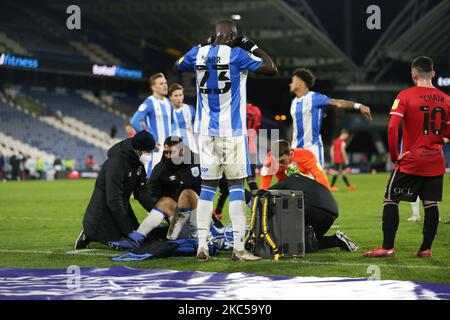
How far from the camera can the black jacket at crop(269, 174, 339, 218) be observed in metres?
7.54

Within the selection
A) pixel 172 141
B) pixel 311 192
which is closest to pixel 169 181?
pixel 172 141

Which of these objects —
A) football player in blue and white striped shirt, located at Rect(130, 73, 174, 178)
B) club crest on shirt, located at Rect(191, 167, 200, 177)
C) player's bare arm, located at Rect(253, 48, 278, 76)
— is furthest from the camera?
football player in blue and white striped shirt, located at Rect(130, 73, 174, 178)

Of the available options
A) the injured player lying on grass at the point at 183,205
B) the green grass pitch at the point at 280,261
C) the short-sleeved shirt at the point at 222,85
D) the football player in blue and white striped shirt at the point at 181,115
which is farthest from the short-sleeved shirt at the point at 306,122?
the football player in blue and white striped shirt at the point at 181,115

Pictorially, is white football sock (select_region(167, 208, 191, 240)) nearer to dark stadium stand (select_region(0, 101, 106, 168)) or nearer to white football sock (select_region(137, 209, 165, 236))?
white football sock (select_region(137, 209, 165, 236))

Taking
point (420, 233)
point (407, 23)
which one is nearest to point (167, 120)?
point (420, 233)

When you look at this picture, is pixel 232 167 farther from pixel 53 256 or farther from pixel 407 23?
pixel 407 23

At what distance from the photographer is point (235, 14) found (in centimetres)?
4219

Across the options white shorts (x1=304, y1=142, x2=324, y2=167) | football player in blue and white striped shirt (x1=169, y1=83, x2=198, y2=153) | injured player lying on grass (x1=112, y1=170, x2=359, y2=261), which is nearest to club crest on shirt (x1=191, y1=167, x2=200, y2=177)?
injured player lying on grass (x1=112, y1=170, x2=359, y2=261)

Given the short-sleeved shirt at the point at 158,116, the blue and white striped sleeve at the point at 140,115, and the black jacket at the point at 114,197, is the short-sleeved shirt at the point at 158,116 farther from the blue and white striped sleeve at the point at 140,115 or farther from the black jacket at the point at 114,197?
the black jacket at the point at 114,197

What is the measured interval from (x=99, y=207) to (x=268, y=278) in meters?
2.74

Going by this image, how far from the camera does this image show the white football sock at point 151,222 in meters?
7.92

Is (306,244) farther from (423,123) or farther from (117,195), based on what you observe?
(117,195)

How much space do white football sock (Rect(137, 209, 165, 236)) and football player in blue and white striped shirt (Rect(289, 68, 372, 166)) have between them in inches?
104

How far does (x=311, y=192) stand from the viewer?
7.56 meters
